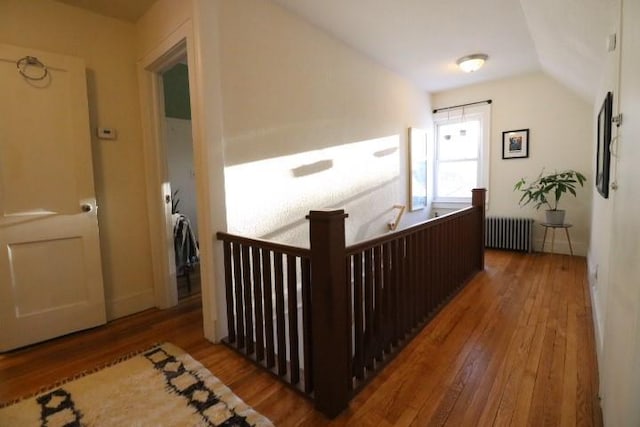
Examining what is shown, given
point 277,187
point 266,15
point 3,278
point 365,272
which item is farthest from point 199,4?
point 3,278

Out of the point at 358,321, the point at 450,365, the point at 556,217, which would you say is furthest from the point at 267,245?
the point at 556,217

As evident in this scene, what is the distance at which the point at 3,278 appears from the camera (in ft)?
6.39

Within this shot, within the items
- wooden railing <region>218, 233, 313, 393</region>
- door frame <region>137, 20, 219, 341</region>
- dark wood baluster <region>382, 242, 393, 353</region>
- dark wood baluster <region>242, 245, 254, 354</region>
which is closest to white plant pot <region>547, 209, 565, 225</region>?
dark wood baluster <region>382, 242, 393, 353</region>

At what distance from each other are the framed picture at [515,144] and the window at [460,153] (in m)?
0.24

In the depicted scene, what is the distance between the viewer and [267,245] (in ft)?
5.32

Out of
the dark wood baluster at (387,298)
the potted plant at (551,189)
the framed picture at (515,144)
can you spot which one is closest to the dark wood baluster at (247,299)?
the dark wood baluster at (387,298)

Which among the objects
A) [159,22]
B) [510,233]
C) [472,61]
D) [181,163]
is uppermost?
[472,61]

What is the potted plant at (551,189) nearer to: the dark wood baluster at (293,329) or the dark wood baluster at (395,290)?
the dark wood baluster at (395,290)

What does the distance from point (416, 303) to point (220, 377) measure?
1379mm

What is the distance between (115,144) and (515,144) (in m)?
4.99

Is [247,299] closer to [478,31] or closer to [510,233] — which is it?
[478,31]

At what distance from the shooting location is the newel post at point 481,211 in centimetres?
331

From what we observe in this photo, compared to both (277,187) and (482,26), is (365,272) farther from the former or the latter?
(482,26)

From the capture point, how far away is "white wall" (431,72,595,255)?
12.8ft
